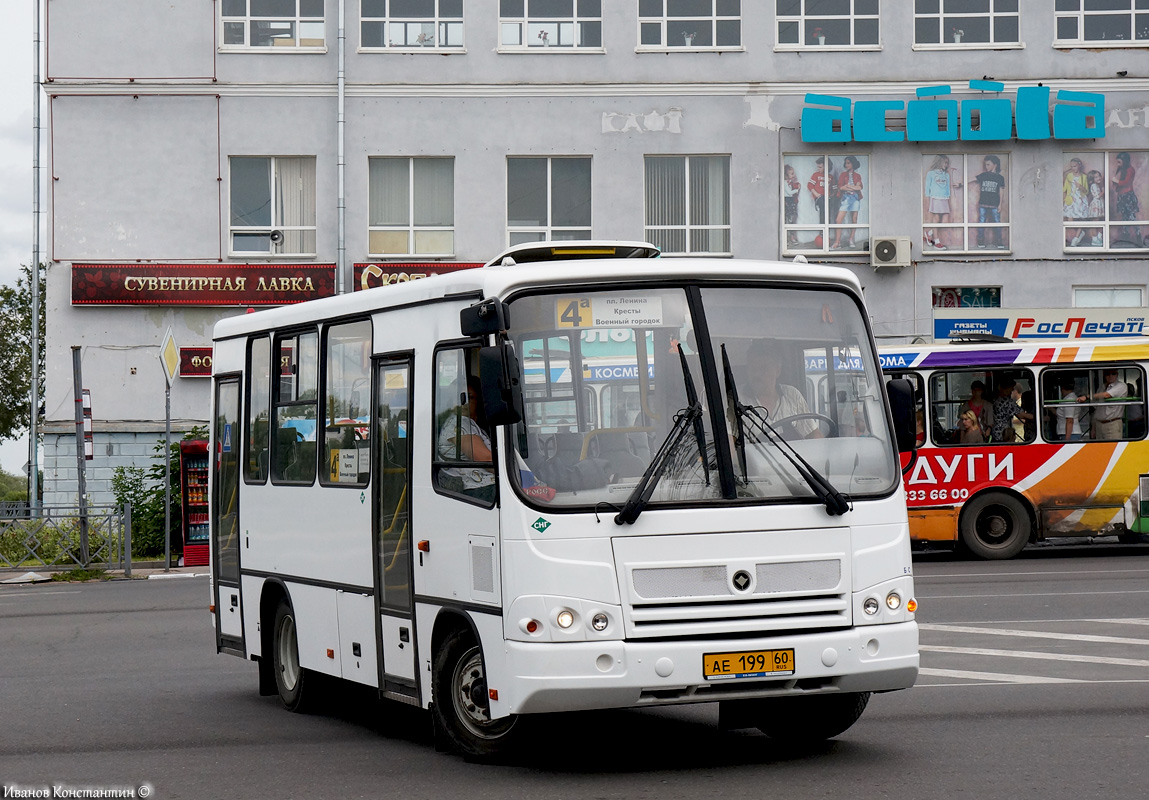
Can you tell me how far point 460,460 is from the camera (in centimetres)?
846

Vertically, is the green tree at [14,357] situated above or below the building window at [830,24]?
below

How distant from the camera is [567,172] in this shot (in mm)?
32469

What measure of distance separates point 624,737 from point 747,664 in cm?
185

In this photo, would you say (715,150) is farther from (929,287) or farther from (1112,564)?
(1112,564)

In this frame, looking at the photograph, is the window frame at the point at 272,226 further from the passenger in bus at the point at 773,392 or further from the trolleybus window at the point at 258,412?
the passenger in bus at the point at 773,392

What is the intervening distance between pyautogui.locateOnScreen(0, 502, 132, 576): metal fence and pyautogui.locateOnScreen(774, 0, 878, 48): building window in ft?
54.5

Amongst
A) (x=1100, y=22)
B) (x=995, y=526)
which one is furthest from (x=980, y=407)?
(x=1100, y=22)

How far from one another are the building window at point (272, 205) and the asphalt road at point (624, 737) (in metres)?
17.9

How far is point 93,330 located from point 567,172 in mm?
10024

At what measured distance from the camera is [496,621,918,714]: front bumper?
7.61m

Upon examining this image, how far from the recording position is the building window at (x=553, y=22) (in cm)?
3250


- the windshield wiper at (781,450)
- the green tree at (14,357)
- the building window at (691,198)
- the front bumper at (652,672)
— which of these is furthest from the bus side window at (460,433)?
the green tree at (14,357)

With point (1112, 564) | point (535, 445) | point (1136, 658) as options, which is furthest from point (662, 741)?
point (1112, 564)

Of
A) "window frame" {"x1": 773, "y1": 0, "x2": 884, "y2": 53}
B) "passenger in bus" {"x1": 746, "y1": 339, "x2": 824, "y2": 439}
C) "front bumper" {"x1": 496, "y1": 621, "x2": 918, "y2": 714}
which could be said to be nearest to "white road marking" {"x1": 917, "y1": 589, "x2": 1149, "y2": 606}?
"passenger in bus" {"x1": 746, "y1": 339, "x2": 824, "y2": 439}
